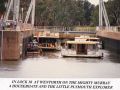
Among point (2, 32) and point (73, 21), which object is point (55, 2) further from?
point (2, 32)

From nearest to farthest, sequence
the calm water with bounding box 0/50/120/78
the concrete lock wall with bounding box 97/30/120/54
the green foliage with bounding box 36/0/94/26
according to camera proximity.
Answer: the calm water with bounding box 0/50/120/78, the concrete lock wall with bounding box 97/30/120/54, the green foliage with bounding box 36/0/94/26

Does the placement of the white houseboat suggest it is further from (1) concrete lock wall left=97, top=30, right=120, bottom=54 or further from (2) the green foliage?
(2) the green foliage

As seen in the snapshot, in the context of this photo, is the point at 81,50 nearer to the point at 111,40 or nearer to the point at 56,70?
the point at 111,40

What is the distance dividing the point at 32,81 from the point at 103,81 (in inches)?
24.3

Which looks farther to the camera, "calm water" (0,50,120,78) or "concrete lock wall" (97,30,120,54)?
"concrete lock wall" (97,30,120,54)

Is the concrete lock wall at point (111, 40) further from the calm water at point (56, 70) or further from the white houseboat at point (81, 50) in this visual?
the calm water at point (56, 70)

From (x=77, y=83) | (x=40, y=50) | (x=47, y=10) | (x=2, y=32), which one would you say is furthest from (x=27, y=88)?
(x=47, y=10)

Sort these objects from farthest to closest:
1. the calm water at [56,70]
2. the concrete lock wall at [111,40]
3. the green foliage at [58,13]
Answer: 1. the green foliage at [58,13]
2. the concrete lock wall at [111,40]
3. the calm water at [56,70]

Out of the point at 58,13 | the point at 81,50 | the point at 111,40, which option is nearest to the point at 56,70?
the point at 81,50

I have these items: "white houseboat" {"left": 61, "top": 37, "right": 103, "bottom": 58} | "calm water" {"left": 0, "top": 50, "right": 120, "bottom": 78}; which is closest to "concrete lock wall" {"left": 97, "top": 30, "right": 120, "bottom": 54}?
"white houseboat" {"left": 61, "top": 37, "right": 103, "bottom": 58}

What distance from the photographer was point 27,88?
4.36 metres

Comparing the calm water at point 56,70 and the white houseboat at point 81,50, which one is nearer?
the calm water at point 56,70

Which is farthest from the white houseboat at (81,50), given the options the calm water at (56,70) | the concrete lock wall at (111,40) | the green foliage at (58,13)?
the green foliage at (58,13)

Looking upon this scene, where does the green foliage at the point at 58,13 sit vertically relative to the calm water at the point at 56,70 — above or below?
above
